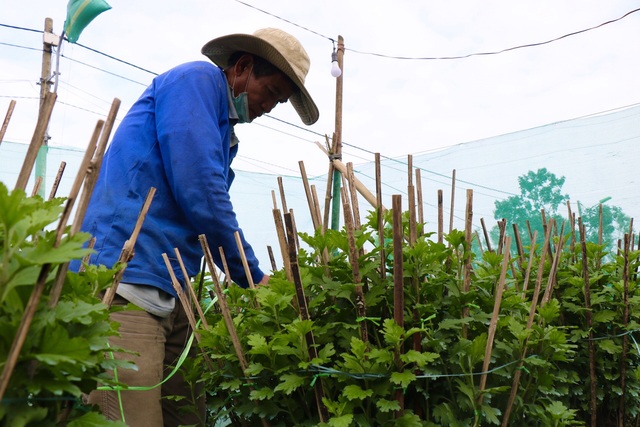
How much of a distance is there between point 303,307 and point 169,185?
81 cm

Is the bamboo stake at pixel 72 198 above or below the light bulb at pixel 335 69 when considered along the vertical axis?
below

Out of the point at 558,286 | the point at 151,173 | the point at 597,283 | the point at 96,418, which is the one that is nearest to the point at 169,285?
the point at 151,173

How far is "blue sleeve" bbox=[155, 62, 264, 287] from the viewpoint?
2197 mm

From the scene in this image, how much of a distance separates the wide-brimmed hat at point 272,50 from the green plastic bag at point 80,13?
14.0 ft

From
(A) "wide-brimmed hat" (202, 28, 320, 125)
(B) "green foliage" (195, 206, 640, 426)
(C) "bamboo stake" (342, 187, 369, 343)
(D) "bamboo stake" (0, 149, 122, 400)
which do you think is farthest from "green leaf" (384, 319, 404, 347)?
(A) "wide-brimmed hat" (202, 28, 320, 125)

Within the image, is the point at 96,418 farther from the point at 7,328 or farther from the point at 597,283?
the point at 597,283

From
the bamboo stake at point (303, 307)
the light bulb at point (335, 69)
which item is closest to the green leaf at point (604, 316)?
the bamboo stake at point (303, 307)

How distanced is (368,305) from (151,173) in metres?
0.96

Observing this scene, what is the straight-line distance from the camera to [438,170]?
30.4 ft

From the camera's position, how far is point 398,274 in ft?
5.79

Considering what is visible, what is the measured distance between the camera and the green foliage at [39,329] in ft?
3.01

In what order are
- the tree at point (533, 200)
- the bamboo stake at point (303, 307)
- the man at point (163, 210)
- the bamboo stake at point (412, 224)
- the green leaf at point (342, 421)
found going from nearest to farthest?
the green leaf at point (342, 421) → the bamboo stake at point (303, 307) → the bamboo stake at point (412, 224) → the man at point (163, 210) → the tree at point (533, 200)

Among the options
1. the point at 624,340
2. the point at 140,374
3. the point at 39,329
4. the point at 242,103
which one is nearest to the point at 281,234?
the point at 140,374

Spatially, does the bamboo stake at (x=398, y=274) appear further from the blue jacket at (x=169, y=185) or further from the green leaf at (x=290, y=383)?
the blue jacket at (x=169, y=185)
